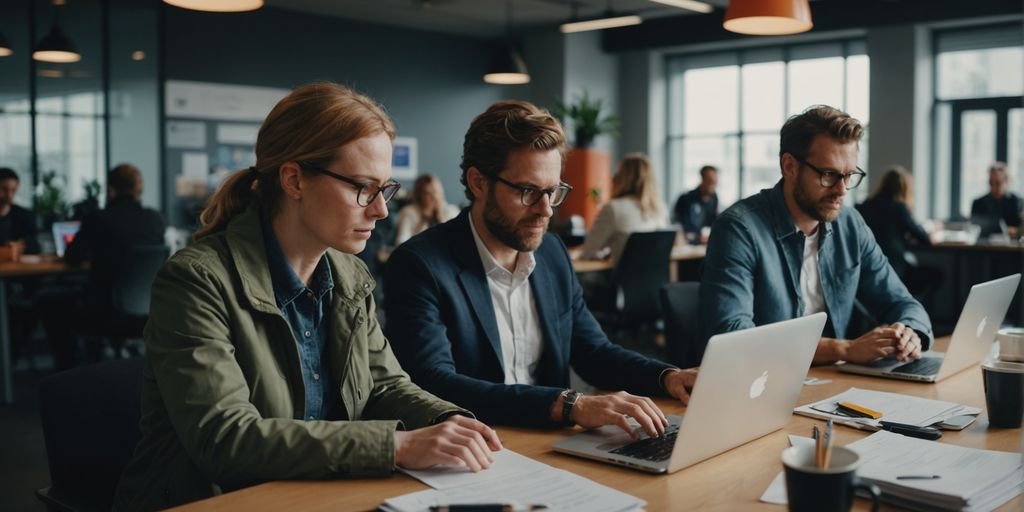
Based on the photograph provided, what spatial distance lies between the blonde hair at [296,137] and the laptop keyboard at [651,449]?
0.72m

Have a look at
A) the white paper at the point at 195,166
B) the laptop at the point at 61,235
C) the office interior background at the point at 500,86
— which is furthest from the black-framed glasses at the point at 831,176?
the white paper at the point at 195,166

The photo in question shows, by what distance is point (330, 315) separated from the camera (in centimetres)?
171

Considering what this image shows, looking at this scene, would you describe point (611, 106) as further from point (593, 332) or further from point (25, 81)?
point (593, 332)

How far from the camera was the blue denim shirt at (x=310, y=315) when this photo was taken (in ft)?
5.38

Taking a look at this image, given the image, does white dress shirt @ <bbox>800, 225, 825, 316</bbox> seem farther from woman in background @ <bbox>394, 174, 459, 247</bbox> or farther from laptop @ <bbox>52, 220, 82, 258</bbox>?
laptop @ <bbox>52, 220, 82, 258</bbox>

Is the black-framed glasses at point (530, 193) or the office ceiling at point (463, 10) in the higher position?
the office ceiling at point (463, 10)

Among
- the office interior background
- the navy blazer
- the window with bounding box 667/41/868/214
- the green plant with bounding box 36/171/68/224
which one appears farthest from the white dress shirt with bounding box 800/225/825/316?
the window with bounding box 667/41/868/214

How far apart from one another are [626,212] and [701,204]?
357cm

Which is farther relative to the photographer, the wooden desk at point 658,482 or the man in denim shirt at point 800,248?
the man in denim shirt at point 800,248

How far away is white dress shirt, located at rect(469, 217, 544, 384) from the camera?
7.13ft

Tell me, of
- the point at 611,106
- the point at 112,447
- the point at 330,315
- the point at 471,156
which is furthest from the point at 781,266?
the point at 611,106

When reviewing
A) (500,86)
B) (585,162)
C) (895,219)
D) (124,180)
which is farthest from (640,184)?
(500,86)

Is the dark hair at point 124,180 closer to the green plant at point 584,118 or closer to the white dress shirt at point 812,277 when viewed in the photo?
the white dress shirt at point 812,277

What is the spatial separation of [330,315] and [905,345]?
1.43 m
